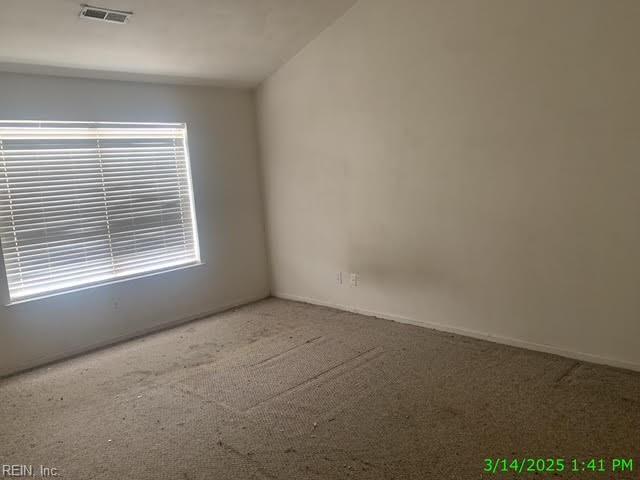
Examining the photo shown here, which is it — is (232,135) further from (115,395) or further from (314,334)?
(115,395)

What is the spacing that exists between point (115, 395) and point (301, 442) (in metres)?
1.47

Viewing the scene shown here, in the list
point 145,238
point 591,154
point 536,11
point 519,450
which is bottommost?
point 519,450

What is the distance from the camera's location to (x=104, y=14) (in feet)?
10.6

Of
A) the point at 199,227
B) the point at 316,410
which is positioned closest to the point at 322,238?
the point at 199,227

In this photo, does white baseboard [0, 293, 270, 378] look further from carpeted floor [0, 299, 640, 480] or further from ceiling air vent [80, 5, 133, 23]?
ceiling air vent [80, 5, 133, 23]

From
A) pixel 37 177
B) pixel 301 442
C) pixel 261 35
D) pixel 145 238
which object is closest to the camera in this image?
pixel 301 442

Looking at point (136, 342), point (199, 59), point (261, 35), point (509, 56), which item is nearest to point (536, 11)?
point (509, 56)

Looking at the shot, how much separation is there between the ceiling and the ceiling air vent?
5cm

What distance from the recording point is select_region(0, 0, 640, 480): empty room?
2.61 m

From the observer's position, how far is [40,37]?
3240mm

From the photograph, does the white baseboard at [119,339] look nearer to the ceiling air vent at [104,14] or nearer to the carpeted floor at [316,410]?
the carpeted floor at [316,410]

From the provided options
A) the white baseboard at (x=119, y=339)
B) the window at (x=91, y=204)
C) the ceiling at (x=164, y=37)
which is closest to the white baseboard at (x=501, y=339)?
the white baseboard at (x=119, y=339)

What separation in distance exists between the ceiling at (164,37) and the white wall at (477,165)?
413 millimetres

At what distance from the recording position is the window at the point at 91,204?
3.68 m
